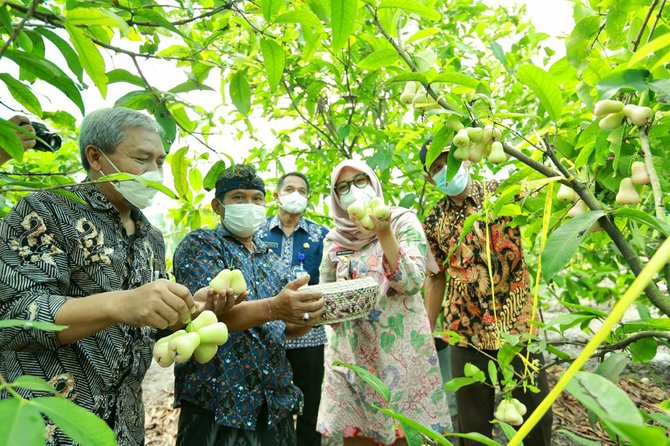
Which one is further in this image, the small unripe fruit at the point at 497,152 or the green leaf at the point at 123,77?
the green leaf at the point at 123,77

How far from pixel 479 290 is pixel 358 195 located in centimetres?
73

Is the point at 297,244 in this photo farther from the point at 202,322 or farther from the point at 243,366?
the point at 202,322

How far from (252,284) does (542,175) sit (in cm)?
134

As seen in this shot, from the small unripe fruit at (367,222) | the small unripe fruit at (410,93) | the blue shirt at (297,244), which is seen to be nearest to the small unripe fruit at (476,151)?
the small unripe fruit at (410,93)

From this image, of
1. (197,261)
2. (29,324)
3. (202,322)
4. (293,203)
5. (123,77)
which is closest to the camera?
(29,324)

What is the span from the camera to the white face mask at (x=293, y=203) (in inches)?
124

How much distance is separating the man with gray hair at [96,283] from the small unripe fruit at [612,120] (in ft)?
2.80

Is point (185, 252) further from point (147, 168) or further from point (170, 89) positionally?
point (170, 89)

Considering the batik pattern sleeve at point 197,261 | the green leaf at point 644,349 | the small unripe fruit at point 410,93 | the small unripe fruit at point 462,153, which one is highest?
the small unripe fruit at point 410,93

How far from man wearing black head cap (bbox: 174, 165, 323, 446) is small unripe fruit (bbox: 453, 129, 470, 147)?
33.2 inches

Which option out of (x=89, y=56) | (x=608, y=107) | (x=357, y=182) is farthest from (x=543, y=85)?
(x=357, y=182)

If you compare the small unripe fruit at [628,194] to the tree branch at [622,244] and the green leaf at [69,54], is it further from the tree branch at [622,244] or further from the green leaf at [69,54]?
the green leaf at [69,54]

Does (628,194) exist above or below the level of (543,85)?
below

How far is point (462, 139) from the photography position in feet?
3.13
